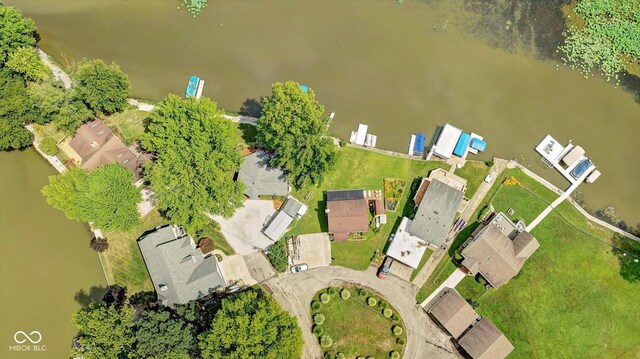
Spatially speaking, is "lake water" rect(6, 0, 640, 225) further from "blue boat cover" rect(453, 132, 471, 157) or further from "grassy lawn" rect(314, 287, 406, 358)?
"grassy lawn" rect(314, 287, 406, 358)

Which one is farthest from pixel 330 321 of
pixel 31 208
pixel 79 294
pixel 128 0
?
pixel 128 0

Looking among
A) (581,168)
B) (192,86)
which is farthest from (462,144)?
(192,86)

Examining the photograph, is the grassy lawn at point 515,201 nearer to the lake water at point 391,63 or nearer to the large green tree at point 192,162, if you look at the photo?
the lake water at point 391,63

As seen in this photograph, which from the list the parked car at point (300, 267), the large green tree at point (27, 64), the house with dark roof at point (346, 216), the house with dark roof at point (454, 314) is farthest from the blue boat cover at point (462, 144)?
the large green tree at point (27, 64)

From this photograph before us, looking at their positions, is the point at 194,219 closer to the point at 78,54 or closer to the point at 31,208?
the point at 31,208

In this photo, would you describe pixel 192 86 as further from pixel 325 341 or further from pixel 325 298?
pixel 325 341
